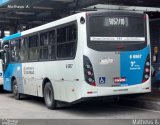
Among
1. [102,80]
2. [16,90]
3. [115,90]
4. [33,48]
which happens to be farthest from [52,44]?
[16,90]

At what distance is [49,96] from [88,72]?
291cm

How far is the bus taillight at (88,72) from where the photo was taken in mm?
12148

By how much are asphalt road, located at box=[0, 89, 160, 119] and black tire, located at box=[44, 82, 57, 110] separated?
0.62 ft

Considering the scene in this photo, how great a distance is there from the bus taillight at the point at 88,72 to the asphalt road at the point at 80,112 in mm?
1082

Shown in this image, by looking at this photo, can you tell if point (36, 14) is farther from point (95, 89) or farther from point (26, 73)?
point (95, 89)

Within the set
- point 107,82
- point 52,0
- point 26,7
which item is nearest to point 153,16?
point 52,0

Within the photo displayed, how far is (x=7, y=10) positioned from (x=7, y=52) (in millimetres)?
2857

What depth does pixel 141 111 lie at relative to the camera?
1326 centimetres

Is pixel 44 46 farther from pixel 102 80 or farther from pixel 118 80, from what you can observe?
pixel 118 80

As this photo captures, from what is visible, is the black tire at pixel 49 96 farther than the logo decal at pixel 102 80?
Yes

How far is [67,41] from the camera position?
13.1 m

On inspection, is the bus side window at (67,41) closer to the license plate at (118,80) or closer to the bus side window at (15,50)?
the license plate at (118,80)

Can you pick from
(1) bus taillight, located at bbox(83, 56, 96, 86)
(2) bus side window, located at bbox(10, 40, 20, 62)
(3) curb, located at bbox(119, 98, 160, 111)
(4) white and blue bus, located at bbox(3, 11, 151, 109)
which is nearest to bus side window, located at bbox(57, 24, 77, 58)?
(4) white and blue bus, located at bbox(3, 11, 151, 109)

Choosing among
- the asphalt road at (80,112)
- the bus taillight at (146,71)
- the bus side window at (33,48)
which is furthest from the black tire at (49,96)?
the bus taillight at (146,71)
